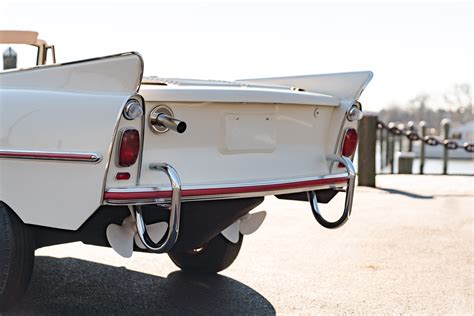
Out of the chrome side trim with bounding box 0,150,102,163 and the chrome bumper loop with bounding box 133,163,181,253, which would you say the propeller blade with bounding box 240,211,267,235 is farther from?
the chrome side trim with bounding box 0,150,102,163

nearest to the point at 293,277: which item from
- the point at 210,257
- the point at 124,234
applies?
the point at 210,257

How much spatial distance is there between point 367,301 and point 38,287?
6.78 ft

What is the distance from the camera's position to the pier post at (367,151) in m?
9.38

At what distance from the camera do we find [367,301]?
4.04 metres

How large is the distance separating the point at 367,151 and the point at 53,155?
683 cm

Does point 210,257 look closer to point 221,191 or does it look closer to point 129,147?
point 221,191

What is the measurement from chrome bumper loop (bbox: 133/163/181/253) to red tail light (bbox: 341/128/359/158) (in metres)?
1.31

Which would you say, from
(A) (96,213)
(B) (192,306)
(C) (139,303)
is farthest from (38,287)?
(A) (96,213)

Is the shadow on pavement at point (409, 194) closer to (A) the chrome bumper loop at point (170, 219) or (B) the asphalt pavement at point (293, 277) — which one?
(B) the asphalt pavement at point (293, 277)

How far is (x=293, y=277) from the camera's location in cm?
459

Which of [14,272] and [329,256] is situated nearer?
[14,272]

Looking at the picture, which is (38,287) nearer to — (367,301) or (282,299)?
(282,299)

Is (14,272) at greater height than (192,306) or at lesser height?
greater

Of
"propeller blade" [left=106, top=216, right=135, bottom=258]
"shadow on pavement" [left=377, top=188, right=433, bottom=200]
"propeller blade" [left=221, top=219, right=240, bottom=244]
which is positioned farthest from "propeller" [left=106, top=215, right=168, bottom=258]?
"shadow on pavement" [left=377, top=188, right=433, bottom=200]
